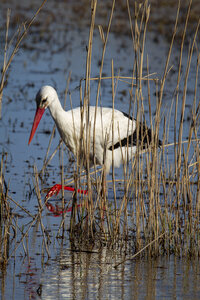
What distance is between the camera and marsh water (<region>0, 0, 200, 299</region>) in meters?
3.65

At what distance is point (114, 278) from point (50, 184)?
2.56 metres

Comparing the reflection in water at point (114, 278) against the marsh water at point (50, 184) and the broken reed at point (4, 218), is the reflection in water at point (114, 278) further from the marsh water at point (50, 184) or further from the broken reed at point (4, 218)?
the broken reed at point (4, 218)

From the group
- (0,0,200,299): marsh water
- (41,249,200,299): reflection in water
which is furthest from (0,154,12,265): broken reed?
(41,249,200,299): reflection in water

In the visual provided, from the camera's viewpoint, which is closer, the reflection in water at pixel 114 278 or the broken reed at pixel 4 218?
the reflection in water at pixel 114 278

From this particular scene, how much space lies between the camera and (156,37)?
1611 centimetres

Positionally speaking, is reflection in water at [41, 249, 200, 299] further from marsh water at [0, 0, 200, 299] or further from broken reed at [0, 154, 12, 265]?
broken reed at [0, 154, 12, 265]

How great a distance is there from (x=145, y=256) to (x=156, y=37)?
1255 centimetres

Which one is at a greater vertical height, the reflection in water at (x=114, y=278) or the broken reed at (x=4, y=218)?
the broken reed at (x=4, y=218)

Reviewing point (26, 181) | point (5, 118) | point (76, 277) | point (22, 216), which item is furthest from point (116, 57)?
point (76, 277)

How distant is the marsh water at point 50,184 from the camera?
365 cm

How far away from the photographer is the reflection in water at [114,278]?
3574 mm

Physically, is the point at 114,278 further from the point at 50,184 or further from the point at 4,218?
the point at 50,184

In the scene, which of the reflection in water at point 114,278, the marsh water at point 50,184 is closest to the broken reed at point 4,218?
the marsh water at point 50,184

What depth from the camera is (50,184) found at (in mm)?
6262
